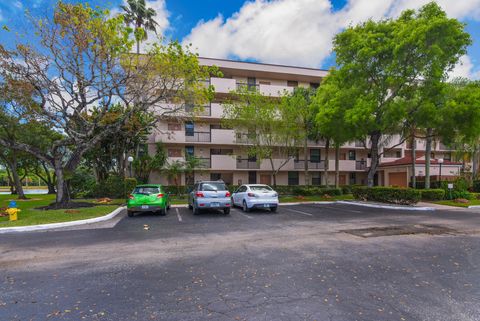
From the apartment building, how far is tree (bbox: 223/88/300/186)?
5.43ft

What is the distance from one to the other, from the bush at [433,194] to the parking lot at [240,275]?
499 inches

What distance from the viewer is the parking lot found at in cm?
371

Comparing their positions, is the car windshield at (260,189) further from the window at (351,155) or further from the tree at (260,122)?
the window at (351,155)

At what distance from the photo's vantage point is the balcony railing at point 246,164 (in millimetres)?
26781

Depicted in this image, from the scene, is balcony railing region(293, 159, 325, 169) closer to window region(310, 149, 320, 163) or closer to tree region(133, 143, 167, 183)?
window region(310, 149, 320, 163)

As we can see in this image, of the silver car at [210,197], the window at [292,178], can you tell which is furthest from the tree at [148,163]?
the window at [292,178]

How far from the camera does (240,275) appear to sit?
5.04 m

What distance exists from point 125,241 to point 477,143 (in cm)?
3264

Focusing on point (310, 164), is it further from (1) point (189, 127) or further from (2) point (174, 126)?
(2) point (174, 126)

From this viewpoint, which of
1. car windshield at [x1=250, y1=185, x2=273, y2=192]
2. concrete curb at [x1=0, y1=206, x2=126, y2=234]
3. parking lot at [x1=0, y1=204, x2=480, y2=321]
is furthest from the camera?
car windshield at [x1=250, y1=185, x2=273, y2=192]

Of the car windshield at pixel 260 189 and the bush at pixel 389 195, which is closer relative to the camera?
the car windshield at pixel 260 189

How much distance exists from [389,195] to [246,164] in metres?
13.2

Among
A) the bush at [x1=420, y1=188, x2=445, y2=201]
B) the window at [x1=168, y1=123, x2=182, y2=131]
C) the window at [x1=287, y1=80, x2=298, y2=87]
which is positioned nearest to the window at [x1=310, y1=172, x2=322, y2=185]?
the window at [x1=287, y1=80, x2=298, y2=87]

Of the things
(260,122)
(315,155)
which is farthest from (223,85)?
(315,155)
